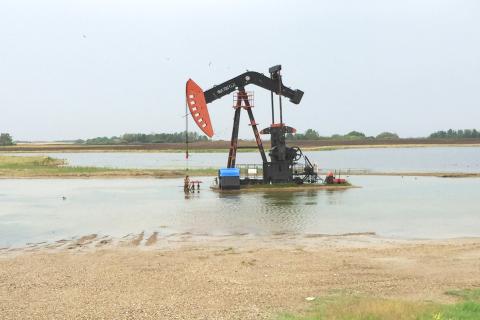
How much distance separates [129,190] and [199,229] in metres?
18.8

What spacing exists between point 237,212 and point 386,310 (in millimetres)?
17325

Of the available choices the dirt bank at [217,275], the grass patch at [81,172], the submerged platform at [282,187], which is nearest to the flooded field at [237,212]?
the submerged platform at [282,187]

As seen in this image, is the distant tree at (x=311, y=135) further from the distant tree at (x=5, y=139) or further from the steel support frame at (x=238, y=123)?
the steel support frame at (x=238, y=123)

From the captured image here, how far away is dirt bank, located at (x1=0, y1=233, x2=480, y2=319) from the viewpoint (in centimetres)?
1036

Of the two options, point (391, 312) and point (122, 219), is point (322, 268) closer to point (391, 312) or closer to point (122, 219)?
point (391, 312)

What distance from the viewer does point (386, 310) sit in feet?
29.8

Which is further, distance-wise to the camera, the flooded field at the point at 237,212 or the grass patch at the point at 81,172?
the grass patch at the point at 81,172

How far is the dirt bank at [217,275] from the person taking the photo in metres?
10.4

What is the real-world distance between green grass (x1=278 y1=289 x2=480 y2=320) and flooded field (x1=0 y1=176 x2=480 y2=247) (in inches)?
381

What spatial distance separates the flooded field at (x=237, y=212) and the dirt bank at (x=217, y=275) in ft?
9.01

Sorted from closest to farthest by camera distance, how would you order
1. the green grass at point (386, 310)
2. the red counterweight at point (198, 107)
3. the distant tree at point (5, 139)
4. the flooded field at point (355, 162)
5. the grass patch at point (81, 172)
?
the green grass at point (386, 310), the red counterweight at point (198, 107), the grass patch at point (81, 172), the flooded field at point (355, 162), the distant tree at point (5, 139)

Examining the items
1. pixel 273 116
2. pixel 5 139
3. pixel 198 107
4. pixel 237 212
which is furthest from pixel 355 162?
pixel 5 139

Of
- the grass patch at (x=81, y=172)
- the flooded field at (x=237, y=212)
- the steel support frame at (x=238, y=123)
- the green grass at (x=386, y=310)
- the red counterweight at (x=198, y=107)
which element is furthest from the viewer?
the grass patch at (x=81, y=172)

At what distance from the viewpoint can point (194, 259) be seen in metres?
15.2
